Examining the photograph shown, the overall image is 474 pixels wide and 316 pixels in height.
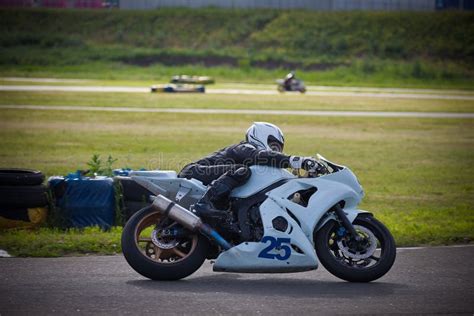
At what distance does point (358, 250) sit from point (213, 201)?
49.7 inches

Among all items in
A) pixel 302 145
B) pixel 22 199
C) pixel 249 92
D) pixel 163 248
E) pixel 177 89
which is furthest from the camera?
pixel 249 92

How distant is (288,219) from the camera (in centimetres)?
748

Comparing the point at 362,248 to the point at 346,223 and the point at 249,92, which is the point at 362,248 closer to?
the point at 346,223

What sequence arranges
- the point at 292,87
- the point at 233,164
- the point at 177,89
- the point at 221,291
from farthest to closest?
the point at 292,87 → the point at 177,89 → the point at 233,164 → the point at 221,291

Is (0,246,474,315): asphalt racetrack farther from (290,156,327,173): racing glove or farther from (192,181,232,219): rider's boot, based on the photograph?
(290,156,327,173): racing glove

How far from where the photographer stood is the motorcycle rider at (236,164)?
7520 mm

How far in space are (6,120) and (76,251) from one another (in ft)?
63.2

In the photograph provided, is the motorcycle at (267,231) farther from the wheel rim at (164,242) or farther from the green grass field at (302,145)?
the green grass field at (302,145)

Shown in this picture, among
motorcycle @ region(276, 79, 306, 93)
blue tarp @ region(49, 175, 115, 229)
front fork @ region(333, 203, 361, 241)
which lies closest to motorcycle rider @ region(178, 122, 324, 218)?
front fork @ region(333, 203, 361, 241)

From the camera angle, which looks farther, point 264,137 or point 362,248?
point 264,137

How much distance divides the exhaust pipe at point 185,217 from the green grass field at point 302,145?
75.0 inches

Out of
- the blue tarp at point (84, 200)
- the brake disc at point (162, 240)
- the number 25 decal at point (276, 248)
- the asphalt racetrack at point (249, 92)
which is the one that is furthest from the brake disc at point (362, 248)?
the asphalt racetrack at point (249, 92)

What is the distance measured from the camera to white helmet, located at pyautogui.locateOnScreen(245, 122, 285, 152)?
7.84 metres

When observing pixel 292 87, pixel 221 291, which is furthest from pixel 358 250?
pixel 292 87
